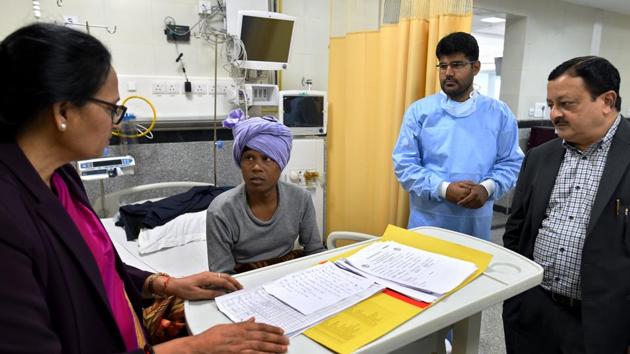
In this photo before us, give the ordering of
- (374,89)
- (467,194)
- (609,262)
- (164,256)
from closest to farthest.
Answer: (609,262), (467,194), (164,256), (374,89)

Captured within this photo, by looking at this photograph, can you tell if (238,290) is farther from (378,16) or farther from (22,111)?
(378,16)

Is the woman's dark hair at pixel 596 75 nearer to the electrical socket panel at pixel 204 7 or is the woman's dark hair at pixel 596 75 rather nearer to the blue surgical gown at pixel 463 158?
the blue surgical gown at pixel 463 158

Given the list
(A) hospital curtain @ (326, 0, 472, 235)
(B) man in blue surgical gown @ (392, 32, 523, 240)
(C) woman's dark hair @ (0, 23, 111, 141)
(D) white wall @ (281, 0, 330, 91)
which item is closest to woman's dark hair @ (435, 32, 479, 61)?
(B) man in blue surgical gown @ (392, 32, 523, 240)

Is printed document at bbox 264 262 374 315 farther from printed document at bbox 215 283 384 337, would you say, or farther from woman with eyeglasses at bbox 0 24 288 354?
woman with eyeglasses at bbox 0 24 288 354

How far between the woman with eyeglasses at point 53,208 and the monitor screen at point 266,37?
212 centimetres

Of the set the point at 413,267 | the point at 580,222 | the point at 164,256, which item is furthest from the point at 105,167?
the point at 580,222

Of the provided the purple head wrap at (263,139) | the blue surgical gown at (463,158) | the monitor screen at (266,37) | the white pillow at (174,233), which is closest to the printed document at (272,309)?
the purple head wrap at (263,139)

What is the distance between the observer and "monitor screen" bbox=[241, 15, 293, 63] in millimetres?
2721

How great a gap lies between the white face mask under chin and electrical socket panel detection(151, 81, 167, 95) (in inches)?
74.6

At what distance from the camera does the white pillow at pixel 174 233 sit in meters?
2.06

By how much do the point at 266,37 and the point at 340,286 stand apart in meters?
2.30

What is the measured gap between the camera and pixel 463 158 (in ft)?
5.87

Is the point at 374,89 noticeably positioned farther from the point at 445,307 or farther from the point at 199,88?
the point at 445,307

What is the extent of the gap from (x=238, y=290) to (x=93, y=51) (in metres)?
0.56
